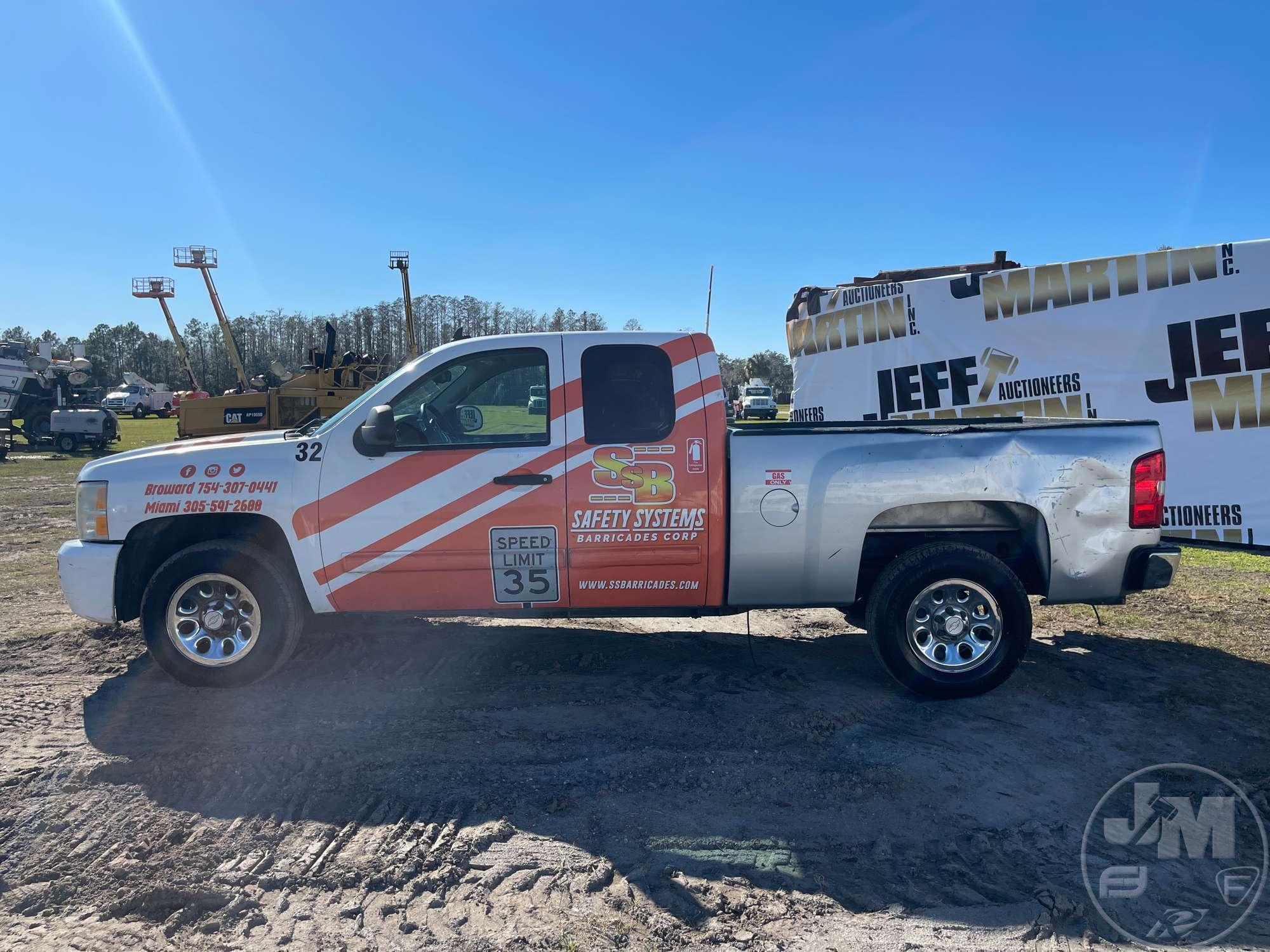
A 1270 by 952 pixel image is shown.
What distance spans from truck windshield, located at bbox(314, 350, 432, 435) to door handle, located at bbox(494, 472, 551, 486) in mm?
872

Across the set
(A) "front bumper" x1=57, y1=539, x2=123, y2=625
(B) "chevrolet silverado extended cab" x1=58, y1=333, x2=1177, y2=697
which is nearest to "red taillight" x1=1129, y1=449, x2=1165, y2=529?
(B) "chevrolet silverado extended cab" x1=58, y1=333, x2=1177, y2=697

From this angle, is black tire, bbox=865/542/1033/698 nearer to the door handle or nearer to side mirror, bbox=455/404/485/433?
the door handle

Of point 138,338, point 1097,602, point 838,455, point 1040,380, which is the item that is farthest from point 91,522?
point 138,338

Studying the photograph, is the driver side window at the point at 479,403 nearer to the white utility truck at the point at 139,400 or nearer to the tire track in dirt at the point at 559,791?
the tire track in dirt at the point at 559,791

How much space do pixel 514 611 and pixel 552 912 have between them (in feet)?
6.92

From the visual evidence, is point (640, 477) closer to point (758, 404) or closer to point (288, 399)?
point (288, 399)

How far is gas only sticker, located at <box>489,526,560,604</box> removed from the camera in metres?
4.62

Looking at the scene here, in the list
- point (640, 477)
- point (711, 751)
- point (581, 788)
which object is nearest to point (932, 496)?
point (640, 477)

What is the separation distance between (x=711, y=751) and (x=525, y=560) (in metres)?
1.48

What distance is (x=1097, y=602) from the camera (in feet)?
15.6

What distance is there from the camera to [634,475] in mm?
4617

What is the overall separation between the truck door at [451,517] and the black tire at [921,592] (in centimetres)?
185

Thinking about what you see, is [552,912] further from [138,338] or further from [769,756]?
[138,338]

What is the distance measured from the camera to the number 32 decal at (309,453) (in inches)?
184
